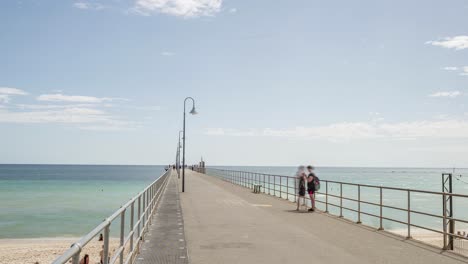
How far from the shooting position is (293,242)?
33.9 feet

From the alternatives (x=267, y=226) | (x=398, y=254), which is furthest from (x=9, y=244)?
(x=398, y=254)

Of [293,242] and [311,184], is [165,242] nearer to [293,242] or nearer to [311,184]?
[293,242]

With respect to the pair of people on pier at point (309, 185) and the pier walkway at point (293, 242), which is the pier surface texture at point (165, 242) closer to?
the pier walkway at point (293, 242)

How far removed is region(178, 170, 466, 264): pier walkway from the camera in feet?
28.1

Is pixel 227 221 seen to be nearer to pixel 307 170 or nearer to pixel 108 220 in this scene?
pixel 307 170

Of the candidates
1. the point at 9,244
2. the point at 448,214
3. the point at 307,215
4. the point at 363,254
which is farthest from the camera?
the point at 9,244

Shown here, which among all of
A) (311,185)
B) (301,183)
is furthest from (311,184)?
(301,183)

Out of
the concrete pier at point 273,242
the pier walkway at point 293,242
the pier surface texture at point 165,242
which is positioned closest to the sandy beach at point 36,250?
the pier surface texture at point 165,242

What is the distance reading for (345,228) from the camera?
12828 millimetres

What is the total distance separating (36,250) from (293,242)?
2366 cm

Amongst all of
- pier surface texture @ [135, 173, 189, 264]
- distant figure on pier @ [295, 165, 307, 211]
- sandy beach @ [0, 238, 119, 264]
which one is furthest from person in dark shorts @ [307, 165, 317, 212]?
sandy beach @ [0, 238, 119, 264]

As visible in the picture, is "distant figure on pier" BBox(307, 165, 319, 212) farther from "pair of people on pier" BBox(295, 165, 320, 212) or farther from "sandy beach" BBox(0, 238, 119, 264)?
"sandy beach" BBox(0, 238, 119, 264)

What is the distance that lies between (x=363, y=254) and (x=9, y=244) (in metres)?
31.0

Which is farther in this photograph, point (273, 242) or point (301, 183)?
point (301, 183)
